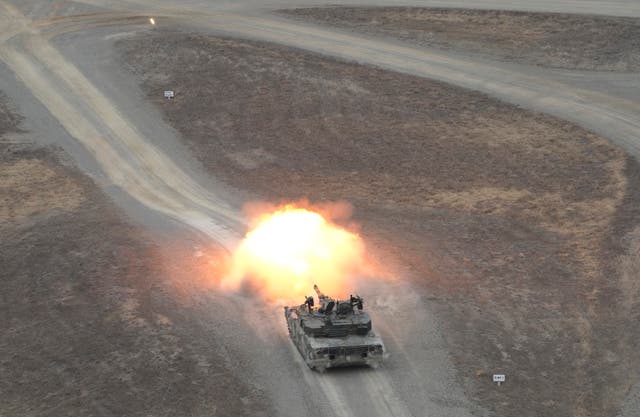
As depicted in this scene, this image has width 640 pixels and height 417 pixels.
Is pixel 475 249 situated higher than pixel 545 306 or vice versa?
pixel 475 249

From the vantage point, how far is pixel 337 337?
108 feet

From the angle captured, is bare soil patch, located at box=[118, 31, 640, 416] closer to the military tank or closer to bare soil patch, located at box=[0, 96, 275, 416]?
the military tank

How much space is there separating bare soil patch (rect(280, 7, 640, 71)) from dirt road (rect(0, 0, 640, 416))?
1.73 meters

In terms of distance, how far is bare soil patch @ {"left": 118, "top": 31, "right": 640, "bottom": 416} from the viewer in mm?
34938

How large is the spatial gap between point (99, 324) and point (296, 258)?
7998mm

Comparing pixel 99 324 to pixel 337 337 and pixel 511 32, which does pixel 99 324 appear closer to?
pixel 337 337

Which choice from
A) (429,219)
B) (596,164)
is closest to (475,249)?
(429,219)

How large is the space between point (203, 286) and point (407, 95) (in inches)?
1022

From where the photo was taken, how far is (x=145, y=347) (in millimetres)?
35094

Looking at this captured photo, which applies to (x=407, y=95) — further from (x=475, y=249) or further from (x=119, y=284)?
(x=119, y=284)

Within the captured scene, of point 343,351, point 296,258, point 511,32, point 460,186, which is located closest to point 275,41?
point 511,32

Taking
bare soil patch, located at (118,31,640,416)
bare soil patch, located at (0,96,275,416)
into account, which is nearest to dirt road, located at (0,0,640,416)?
bare soil patch, located at (118,31,640,416)

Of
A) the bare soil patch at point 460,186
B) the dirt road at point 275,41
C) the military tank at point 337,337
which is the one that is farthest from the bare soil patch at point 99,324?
the bare soil patch at point 460,186

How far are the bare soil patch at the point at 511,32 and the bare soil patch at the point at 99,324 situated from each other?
29579 mm
